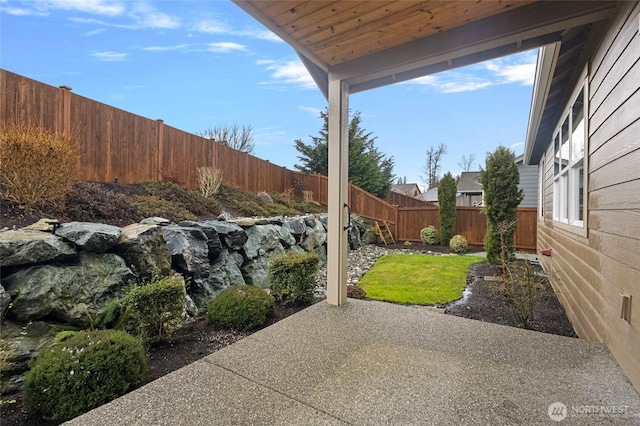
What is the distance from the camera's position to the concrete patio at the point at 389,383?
1535 millimetres

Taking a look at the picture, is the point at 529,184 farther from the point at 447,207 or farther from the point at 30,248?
the point at 30,248

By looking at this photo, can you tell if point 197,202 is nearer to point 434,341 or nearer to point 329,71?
point 329,71

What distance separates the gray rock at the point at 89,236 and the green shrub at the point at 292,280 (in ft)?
5.69

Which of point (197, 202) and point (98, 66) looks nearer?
point (197, 202)

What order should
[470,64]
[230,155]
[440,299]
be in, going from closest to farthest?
[470,64]
[440,299]
[230,155]

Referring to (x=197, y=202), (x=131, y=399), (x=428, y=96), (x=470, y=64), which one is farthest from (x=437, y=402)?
(x=428, y=96)

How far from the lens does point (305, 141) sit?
1554 cm

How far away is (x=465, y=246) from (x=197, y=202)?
823 cm

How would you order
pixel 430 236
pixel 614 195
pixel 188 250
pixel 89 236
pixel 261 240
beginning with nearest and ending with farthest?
1. pixel 614 195
2. pixel 89 236
3. pixel 188 250
4. pixel 261 240
5. pixel 430 236

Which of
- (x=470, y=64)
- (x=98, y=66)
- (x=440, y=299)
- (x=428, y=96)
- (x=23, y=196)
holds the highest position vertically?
(x=428, y=96)

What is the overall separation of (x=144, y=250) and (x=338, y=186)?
2.08 metres

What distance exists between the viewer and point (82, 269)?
8.65 feet

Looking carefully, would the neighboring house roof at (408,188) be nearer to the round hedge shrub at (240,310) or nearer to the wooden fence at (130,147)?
the wooden fence at (130,147)

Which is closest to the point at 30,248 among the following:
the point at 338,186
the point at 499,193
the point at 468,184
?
the point at 338,186
